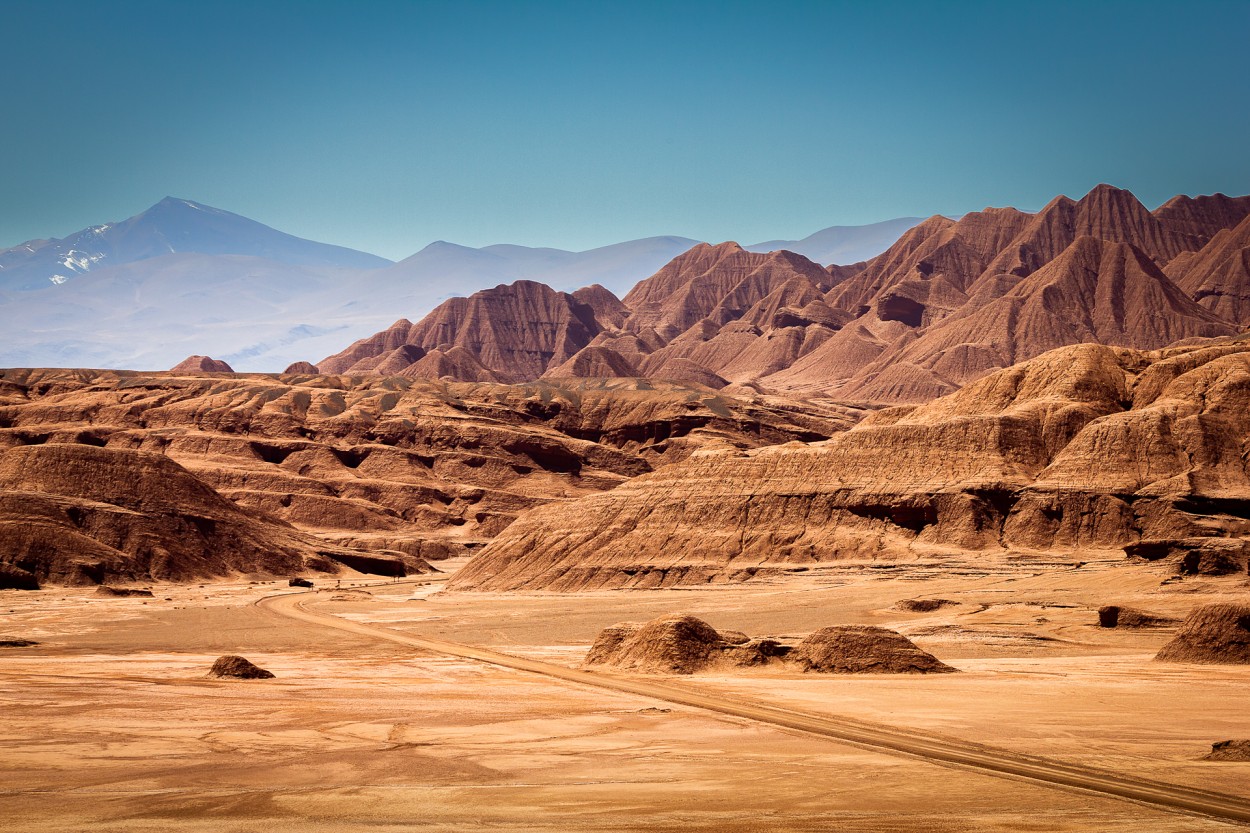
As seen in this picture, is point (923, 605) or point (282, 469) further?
point (282, 469)

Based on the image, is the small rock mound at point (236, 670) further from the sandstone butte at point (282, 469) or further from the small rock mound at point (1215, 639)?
the sandstone butte at point (282, 469)

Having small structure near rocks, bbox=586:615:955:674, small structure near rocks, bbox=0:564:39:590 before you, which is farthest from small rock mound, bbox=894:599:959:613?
small structure near rocks, bbox=0:564:39:590

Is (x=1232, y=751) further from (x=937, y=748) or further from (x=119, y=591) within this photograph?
(x=119, y=591)

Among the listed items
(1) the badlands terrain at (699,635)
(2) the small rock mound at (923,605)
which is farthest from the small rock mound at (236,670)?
(2) the small rock mound at (923,605)

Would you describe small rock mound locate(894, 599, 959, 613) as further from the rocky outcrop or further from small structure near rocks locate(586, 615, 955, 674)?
the rocky outcrop

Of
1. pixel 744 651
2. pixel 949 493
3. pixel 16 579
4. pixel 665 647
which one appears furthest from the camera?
pixel 16 579

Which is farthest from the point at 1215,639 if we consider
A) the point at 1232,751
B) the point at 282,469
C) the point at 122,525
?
the point at 282,469
